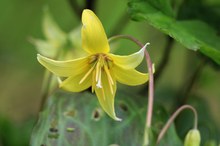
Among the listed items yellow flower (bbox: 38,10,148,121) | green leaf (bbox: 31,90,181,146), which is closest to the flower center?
yellow flower (bbox: 38,10,148,121)

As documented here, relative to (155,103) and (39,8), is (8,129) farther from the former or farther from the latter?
(39,8)

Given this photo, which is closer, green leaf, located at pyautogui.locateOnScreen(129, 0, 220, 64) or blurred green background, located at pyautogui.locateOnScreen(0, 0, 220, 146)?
green leaf, located at pyautogui.locateOnScreen(129, 0, 220, 64)

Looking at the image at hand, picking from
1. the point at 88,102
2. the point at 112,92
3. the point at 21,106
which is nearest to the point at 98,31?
the point at 112,92

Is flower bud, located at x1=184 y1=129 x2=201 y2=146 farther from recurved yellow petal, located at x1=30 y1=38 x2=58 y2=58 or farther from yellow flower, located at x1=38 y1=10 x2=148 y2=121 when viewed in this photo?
recurved yellow petal, located at x1=30 y1=38 x2=58 y2=58

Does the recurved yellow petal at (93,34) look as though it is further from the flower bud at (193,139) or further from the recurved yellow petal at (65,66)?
the flower bud at (193,139)

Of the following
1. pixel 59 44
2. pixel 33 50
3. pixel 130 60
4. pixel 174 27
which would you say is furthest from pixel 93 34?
pixel 33 50

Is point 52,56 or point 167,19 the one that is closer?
point 167,19

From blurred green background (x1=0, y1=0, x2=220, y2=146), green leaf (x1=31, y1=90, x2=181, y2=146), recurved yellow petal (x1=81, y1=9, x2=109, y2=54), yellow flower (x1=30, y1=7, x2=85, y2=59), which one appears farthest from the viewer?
blurred green background (x1=0, y1=0, x2=220, y2=146)
